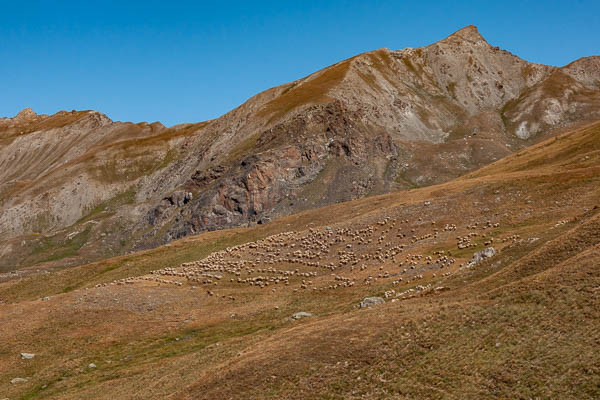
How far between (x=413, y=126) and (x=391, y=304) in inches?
6499

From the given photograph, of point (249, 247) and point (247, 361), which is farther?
point (249, 247)

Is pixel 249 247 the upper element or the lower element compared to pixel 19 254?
lower

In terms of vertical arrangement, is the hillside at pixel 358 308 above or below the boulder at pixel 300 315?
above

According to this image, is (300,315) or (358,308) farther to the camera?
(300,315)

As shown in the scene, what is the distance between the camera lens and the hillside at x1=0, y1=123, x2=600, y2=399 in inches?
1026

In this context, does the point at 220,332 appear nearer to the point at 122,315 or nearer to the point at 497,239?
the point at 122,315

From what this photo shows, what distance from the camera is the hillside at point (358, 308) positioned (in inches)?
1026

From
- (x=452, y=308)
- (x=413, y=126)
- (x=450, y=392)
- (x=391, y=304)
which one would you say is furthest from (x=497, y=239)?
(x=413, y=126)

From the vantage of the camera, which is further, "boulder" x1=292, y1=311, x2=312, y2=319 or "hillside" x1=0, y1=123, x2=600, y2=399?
"boulder" x1=292, y1=311, x2=312, y2=319

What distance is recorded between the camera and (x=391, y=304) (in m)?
39.8

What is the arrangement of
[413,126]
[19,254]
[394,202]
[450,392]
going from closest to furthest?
[450,392]
[394,202]
[19,254]
[413,126]

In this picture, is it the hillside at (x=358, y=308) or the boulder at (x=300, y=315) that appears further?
the boulder at (x=300, y=315)

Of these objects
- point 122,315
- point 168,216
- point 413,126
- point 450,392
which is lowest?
point 450,392

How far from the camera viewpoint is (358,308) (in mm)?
44688
